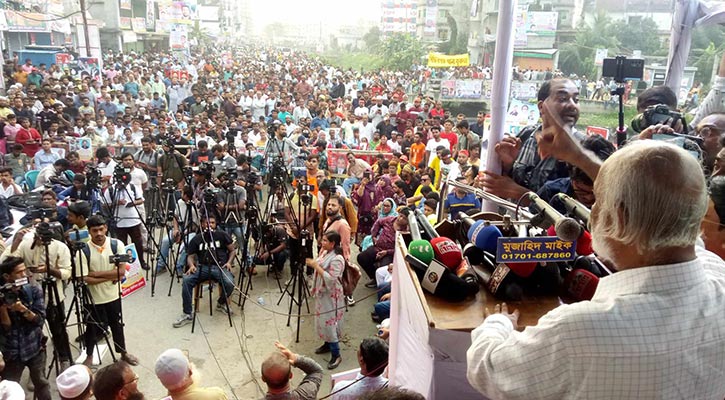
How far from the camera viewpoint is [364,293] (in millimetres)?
6324

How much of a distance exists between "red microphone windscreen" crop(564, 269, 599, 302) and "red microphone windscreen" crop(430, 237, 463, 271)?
0.36m

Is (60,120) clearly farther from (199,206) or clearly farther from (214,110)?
(199,206)

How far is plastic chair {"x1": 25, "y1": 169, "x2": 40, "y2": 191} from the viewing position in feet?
25.1

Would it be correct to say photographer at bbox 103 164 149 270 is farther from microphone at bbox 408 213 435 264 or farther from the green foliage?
the green foliage

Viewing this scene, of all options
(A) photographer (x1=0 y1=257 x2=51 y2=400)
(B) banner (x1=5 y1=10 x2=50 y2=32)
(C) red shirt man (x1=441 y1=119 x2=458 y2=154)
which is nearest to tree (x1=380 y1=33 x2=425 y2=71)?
(B) banner (x1=5 y1=10 x2=50 y2=32)

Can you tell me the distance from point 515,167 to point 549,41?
18.7 meters

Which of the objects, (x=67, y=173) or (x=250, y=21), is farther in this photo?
(x=250, y=21)

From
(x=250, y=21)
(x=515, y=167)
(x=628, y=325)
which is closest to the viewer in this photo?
(x=628, y=325)

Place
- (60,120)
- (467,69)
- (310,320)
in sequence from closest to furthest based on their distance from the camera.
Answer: (310,320) → (60,120) → (467,69)

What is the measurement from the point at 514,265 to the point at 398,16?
124 ft

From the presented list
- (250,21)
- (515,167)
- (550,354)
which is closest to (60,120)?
(515,167)

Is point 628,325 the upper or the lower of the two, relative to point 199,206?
upper

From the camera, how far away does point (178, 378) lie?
2891mm

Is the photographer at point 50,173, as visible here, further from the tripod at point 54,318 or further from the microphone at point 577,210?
the microphone at point 577,210
